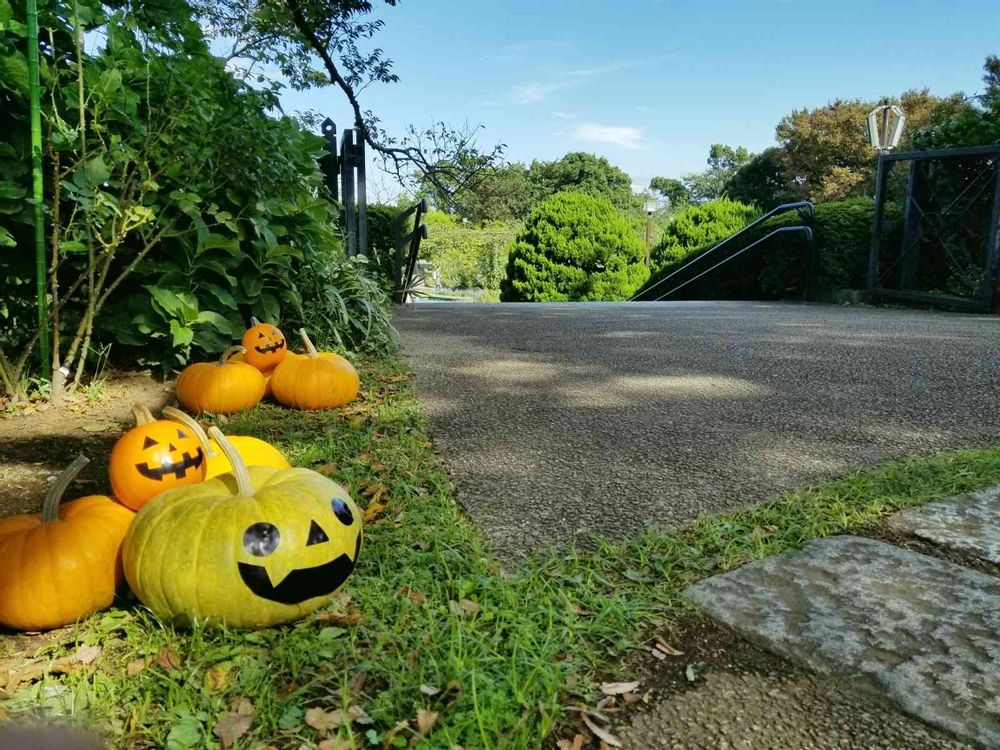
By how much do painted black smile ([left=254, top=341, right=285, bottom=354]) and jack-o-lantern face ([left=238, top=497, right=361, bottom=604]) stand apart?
5.40 feet

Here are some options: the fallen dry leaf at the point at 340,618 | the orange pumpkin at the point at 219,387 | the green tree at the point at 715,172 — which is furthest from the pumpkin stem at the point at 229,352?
the green tree at the point at 715,172

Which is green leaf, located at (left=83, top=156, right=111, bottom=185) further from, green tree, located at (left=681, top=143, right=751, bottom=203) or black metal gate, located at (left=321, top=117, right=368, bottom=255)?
green tree, located at (left=681, top=143, right=751, bottom=203)

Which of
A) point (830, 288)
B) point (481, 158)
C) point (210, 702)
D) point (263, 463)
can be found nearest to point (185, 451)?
point (263, 463)

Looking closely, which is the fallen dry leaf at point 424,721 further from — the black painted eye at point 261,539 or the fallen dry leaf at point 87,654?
the fallen dry leaf at point 87,654

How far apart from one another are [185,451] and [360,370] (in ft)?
5.82

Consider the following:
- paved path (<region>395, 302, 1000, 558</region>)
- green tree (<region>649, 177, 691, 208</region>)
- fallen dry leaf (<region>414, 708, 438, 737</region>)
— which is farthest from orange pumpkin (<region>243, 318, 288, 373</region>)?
green tree (<region>649, 177, 691, 208</region>)

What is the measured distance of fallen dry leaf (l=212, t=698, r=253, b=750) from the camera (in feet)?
2.82

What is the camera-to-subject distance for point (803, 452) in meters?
1.92

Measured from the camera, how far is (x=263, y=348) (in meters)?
2.67

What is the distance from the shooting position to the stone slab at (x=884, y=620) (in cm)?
89

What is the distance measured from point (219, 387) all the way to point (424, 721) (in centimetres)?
182

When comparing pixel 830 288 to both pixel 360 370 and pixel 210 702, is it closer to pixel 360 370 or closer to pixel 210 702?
pixel 360 370

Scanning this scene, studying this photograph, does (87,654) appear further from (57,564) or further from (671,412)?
(671,412)

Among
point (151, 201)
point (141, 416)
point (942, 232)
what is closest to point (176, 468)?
point (141, 416)
